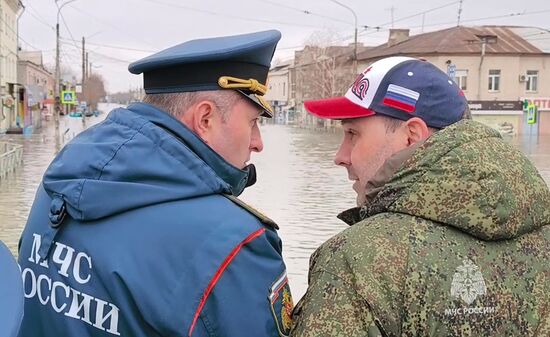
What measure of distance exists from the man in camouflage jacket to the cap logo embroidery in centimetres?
23

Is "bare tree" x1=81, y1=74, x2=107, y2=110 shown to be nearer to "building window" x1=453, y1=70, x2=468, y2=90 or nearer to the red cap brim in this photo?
"building window" x1=453, y1=70, x2=468, y2=90

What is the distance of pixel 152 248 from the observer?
Result: 4.71 ft

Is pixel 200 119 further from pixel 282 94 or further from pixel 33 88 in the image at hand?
pixel 282 94

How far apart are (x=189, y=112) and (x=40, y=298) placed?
1.91ft

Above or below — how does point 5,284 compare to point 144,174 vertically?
below

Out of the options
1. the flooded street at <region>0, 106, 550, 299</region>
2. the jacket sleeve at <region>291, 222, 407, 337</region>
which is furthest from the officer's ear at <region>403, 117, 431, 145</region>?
the flooded street at <region>0, 106, 550, 299</region>

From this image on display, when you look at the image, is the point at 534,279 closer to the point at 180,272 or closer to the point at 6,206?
the point at 180,272

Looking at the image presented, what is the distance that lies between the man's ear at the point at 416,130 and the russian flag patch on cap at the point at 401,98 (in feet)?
0.11

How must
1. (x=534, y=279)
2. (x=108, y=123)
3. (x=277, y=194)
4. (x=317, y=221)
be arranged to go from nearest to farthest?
(x=534, y=279) < (x=108, y=123) < (x=317, y=221) < (x=277, y=194)

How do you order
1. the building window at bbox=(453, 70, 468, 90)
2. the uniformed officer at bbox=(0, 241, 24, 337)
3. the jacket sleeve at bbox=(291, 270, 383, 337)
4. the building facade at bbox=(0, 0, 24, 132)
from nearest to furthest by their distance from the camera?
the uniformed officer at bbox=(0, 241, 24, 337) < the jacket sleeve at bbox=(291, 270, 383, 337) < the building facade at bbox=(0, 0, 24, 132) < the building window at bbox=(453, 70, 468, 90)

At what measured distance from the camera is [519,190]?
152 cm

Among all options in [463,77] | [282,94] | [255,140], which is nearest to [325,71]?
[463,77]

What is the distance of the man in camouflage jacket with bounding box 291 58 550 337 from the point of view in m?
1.40

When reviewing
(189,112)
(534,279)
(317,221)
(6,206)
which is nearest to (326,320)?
(534,279)
